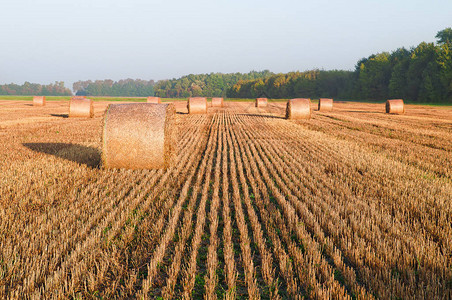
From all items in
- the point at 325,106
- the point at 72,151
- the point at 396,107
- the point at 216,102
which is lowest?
the point at 72,151

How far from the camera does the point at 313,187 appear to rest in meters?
6.54

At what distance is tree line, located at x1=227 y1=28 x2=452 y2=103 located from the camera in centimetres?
5150

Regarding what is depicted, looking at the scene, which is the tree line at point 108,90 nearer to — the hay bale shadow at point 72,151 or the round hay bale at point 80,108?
the round hay bale at point 80,108

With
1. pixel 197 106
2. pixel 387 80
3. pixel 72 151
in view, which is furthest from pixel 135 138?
pixel 387 80

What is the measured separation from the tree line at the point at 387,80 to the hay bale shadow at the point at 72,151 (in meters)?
55.6

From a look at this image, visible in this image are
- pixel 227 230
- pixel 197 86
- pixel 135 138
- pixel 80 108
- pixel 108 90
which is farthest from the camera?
pixel 108 90

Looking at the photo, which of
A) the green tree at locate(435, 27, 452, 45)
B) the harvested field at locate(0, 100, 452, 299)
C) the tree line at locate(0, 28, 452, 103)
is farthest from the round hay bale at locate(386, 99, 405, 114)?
the green tree at locate(435, 27, 452, 45)

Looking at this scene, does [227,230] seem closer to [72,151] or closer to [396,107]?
[72,151]

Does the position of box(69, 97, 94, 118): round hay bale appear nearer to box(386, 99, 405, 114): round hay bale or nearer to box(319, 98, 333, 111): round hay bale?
box(319, 98, 333, 111): round hay bale

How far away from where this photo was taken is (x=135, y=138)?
792 cm

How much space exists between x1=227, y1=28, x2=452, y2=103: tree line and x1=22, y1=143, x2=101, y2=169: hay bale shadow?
55574 millimetres

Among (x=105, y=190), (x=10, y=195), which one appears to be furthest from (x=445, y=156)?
(x=10, y=195)

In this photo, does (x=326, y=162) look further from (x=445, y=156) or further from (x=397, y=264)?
(x=397, y=264)

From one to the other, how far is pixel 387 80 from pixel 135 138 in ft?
247
